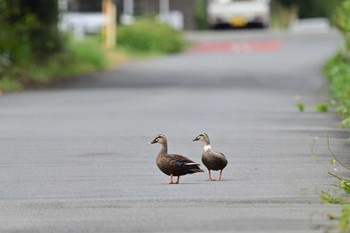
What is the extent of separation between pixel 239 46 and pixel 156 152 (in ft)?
124

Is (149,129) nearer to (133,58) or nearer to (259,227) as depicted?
(259,227)

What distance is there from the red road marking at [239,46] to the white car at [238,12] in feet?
30.7

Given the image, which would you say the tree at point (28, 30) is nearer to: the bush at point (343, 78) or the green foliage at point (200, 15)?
the bush at point (343, 78)

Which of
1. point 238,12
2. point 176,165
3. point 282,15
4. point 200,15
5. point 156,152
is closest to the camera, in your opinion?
point 176,165

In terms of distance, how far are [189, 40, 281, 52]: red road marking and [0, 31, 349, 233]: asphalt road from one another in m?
16.2

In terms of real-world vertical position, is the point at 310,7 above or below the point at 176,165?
below

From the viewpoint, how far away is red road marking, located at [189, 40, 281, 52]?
2067 inches

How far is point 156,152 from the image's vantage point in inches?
661

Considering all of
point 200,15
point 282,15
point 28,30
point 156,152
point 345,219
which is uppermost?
point 345,219

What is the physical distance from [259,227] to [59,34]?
92.8ft

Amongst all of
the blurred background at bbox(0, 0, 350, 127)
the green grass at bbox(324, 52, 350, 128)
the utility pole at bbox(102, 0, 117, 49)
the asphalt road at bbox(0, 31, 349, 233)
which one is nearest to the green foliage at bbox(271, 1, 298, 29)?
the blurred background at bbox(0, 0, 350, 127)

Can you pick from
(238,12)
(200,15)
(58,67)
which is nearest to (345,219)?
(58,67)

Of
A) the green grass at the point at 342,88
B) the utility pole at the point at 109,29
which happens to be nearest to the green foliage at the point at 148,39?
the utility pole at the point at 109,29

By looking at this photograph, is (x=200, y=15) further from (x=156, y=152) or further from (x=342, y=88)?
(x=156, y=152)
